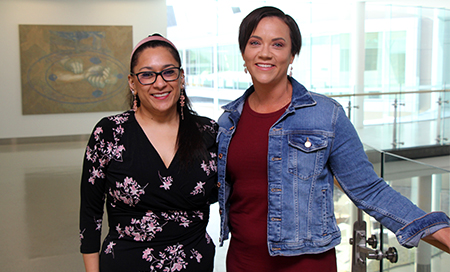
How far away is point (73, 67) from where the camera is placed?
10.2 metres

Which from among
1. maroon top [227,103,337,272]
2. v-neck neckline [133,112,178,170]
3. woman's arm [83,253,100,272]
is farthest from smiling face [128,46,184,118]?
woman's arm [83,253,100,272]

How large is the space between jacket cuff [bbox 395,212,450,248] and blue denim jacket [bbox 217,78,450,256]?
0.40ft

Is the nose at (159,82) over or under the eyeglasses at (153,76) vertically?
under

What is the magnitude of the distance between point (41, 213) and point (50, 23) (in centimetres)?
656

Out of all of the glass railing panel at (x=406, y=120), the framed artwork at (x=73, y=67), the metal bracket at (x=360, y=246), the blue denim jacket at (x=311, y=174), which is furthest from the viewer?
the framed artwork at (x=73, y=67)

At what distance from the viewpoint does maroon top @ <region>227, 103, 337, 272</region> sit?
157 cm

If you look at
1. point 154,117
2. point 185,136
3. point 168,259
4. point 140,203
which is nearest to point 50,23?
point 154,117

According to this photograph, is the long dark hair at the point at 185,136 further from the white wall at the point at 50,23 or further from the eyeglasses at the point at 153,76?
the white wall at the point at 50,23

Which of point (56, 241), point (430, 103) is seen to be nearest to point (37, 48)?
point (56, 241)

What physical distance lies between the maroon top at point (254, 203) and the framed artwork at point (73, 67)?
860cm

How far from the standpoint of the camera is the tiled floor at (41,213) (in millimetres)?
3744

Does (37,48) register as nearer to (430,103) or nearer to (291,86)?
(430,103)

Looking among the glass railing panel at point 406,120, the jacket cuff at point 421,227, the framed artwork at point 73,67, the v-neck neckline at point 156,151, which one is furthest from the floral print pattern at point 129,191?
the framed artwork at point 73,67

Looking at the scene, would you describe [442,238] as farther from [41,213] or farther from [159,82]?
[41,213]
